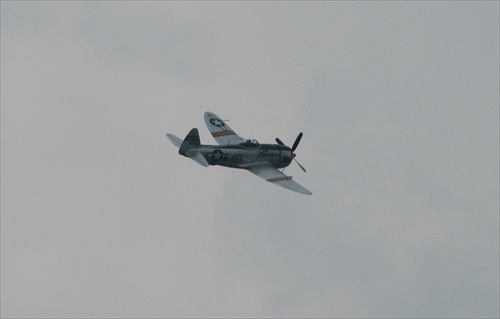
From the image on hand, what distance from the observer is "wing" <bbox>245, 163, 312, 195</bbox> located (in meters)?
60.8

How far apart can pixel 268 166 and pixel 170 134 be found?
613cm

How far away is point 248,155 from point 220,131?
6194 mm

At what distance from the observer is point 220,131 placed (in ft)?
227

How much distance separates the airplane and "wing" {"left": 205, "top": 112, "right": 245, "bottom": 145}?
498 millimetres

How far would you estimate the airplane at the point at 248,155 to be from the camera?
200 ft

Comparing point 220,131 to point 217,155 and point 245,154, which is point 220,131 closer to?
point 245,154

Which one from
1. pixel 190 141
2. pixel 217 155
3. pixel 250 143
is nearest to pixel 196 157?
pixel 190 141

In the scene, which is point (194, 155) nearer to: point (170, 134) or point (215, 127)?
point (170, 134)

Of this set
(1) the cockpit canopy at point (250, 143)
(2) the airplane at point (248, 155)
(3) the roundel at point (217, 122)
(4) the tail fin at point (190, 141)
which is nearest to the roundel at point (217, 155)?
(2) the airplane at point (248, 155)

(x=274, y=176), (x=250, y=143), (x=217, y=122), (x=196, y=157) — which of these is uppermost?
(x=217, y=122)

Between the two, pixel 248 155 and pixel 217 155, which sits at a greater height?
pixel 248 155

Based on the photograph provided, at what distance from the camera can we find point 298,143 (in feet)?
219

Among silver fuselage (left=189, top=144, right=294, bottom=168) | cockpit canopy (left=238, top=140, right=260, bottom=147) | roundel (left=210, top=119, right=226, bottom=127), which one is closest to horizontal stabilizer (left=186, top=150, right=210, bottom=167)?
silver fuselage (left=189, top=144, right=294, bottom=168)

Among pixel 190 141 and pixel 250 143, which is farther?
pixel 250 143
